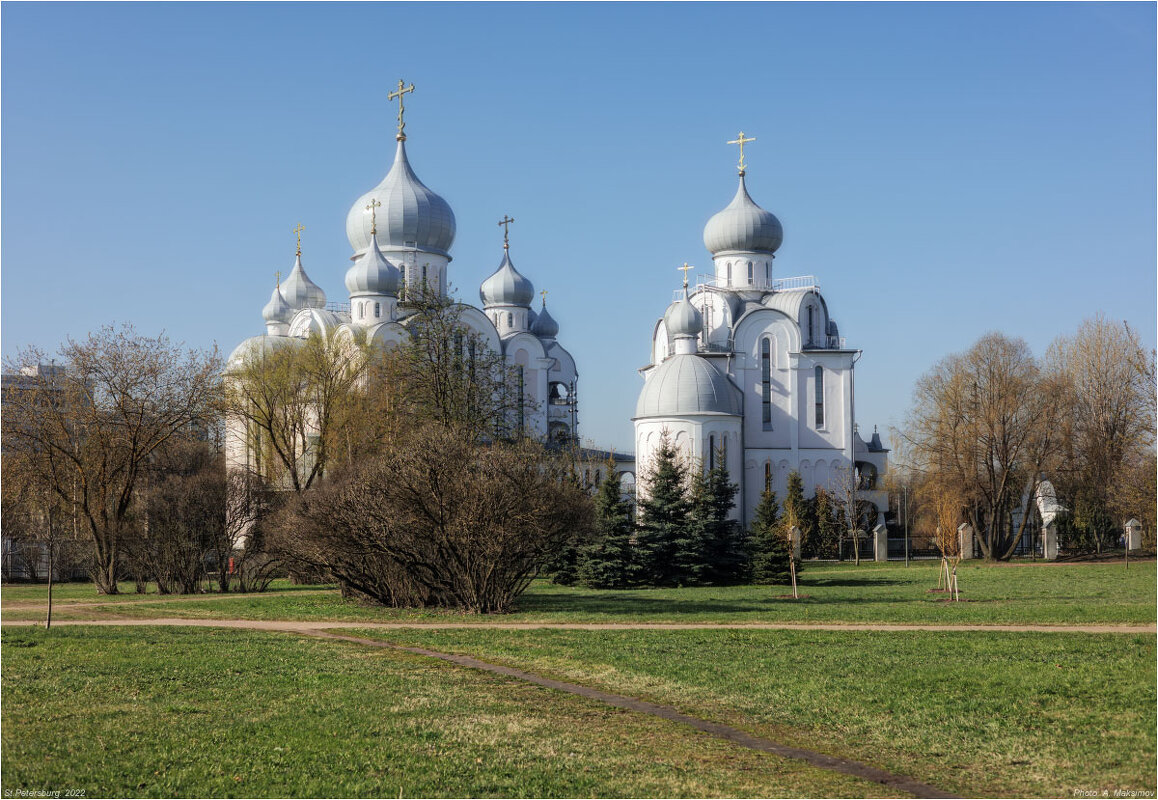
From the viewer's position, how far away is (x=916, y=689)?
36.2ft

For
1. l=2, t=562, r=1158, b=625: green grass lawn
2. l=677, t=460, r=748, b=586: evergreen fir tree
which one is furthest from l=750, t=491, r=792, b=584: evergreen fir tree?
l=2, t=562, r=1158, b=625: green grass lawn

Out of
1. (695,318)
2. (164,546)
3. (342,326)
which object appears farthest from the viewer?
(695,318)

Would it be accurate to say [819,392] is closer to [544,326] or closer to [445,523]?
[544,326]

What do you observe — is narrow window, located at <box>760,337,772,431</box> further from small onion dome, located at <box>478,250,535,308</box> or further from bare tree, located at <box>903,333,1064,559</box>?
small onion dome, located at <box>478,250,535,308</box>

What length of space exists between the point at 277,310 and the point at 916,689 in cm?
4830

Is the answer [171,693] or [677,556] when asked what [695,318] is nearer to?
[677,556]

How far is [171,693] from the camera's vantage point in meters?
10.9

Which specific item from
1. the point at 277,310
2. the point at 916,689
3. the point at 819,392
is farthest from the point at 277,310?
the point at 916,689

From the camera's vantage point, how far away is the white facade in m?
45.7

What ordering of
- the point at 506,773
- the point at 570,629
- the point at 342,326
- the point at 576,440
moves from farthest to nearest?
the point at 576,440
the point at 342,326
the point at 570,629
the point at 506,773

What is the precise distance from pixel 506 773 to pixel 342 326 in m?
38.1

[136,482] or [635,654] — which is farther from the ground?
[136,482]

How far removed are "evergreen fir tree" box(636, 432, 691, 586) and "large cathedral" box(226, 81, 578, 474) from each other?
7903mm

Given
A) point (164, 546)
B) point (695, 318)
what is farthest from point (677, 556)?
point (695, 318)
